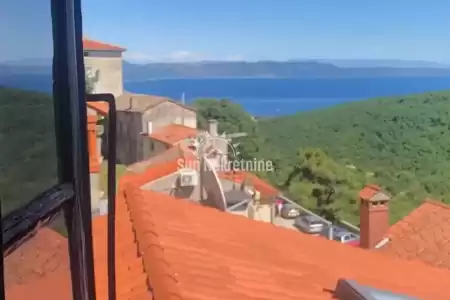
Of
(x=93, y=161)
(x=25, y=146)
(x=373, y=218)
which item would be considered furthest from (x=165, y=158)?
(x=25, y=146)

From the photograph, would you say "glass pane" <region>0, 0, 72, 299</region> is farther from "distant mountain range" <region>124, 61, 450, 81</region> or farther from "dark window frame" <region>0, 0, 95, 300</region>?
"distant mountain range" <region>124, 61, 450, 81</region>

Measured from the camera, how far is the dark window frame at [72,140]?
1.71 ft

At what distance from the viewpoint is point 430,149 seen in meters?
11.7

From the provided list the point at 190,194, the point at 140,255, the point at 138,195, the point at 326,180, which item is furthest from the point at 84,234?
the point at 326,180

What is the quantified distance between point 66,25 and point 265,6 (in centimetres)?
1361

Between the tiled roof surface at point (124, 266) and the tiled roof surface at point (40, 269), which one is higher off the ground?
the tiled roof surface at point (40, 269)

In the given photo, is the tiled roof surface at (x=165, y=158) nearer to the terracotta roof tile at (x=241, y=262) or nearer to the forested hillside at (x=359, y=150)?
the forested hillside at (x=359, y=150)

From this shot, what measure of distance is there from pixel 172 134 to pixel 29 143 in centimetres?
813

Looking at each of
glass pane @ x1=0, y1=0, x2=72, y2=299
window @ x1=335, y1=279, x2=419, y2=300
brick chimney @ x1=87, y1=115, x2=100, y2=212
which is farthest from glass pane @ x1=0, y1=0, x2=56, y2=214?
window @ x1=335, y1=279, x2=419, y2=300

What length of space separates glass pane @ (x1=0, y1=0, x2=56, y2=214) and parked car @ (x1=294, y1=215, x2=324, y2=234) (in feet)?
18.1

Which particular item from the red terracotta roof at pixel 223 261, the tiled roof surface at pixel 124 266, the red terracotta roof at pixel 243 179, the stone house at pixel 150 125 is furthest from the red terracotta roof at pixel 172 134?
the tiled roof surface at pixel 124 266

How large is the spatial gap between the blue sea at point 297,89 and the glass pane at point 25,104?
11.0m

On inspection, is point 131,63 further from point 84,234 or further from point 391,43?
point 84,234

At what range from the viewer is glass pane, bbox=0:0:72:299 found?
16.4 inches
